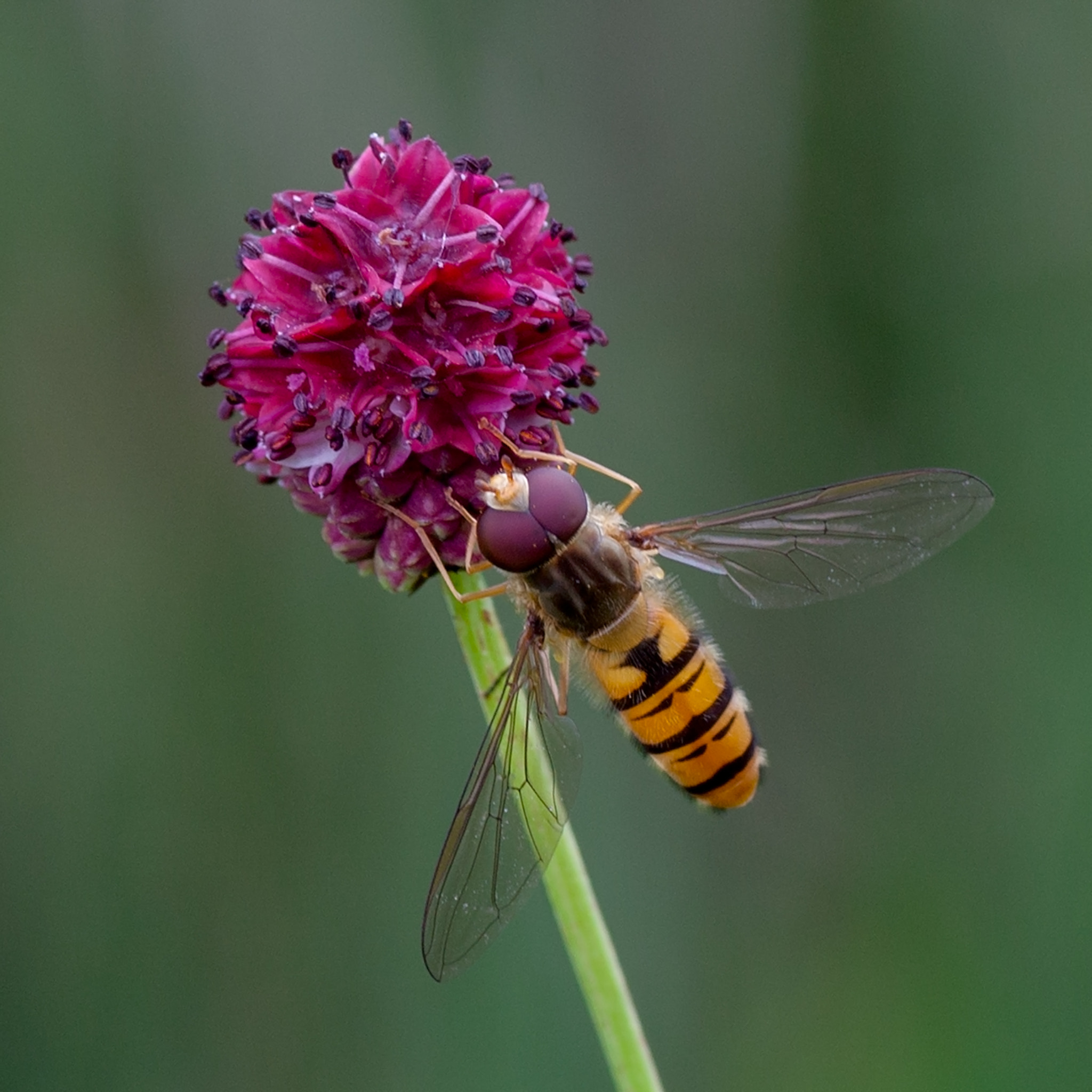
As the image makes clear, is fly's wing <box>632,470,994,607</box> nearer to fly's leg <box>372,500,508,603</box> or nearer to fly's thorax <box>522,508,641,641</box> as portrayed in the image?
fly's thorax <box>522,508,641,641</box>

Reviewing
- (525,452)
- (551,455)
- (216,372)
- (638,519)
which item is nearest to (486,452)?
(525,452)

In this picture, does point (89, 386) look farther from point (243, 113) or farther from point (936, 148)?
point (936, 148)

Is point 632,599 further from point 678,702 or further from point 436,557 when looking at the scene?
point 436,557

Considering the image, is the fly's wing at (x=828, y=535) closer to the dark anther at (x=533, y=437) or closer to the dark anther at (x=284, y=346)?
the dark anther at (x=533, y=437)

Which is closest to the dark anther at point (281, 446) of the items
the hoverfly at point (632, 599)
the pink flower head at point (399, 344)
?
the pink flower head at point (399, 344)

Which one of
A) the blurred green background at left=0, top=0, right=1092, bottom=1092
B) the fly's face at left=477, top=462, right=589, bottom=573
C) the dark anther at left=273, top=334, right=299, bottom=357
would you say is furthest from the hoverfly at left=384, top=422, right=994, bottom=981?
the blurred green background at left=0, top=0, right=1092, bottom=1092

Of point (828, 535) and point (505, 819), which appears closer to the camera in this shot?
point (505, 819)

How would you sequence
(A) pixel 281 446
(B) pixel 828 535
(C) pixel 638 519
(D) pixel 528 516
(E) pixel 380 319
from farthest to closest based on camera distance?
1. (C) pixel 638 519
2. (B) pixel 828 535
3. (D) pixel 528 516
4. (A) pixel 281 446
5. (E) pixel 380 319
